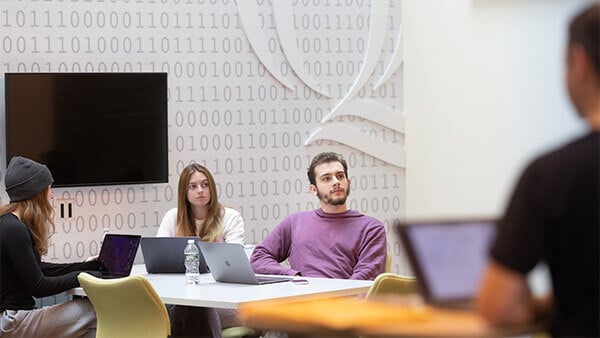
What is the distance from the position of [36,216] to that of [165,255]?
0.93 metres

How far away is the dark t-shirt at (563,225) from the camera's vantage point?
242cm

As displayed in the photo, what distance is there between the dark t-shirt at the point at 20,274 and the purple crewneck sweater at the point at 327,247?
125 centimetres

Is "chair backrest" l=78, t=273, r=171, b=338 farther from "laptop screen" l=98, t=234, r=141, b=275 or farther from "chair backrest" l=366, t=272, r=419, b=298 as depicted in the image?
"chair backrest" l=366, t=272, r=419, b=298

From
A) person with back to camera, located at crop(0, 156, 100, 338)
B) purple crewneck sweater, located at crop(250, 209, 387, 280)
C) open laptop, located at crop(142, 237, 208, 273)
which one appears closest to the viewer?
person with back to camera, located at crop(0, 156, 100, 338)

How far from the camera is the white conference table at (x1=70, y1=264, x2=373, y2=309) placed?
19.3 feet

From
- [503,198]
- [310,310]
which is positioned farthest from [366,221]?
[310,310]

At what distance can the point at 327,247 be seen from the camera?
23.2 feet

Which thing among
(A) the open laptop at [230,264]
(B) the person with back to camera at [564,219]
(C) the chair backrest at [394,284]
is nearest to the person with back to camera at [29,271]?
(A) the open laptop at [230,264]

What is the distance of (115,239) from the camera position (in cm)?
696

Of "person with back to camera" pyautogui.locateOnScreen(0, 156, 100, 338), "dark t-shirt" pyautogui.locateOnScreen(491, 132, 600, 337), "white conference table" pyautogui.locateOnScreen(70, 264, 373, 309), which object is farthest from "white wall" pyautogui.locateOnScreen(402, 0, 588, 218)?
"person with back to camera" pyautogui.locateOnScreen(0, 156, 100, 338)

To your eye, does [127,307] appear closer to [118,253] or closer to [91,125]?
[118,253]

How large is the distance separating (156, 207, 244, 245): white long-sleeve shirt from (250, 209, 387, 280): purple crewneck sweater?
58 cm

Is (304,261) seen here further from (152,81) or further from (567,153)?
(567,153)

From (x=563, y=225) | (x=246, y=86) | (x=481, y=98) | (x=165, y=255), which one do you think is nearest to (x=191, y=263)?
(x=165, y=255)
